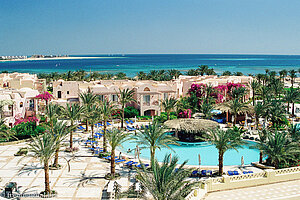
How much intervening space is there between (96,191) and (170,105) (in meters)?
22.8

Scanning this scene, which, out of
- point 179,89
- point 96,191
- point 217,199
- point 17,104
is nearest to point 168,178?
point 217,199

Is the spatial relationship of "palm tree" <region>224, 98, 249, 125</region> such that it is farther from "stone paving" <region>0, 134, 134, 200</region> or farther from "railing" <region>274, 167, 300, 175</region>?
"stone paving" <region>0, 134, 134, 200</region>

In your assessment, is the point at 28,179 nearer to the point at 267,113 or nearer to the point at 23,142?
the point at 23,142

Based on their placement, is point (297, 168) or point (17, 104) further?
point (17, 104)

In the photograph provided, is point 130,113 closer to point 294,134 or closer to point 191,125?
point 191,125

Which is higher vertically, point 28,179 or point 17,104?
point 17,104

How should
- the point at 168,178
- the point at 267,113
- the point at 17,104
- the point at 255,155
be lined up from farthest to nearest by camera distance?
1. the point at 17,104
2. the point at 267,113
3. the point at 255,155
4. the point at 168,178

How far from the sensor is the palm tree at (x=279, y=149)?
76.6ft

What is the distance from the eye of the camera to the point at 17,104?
4034 cm

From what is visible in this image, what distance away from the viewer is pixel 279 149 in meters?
23.3

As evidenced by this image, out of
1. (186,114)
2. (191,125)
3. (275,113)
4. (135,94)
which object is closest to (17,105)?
(135,94)

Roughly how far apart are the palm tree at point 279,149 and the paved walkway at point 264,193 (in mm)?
2504

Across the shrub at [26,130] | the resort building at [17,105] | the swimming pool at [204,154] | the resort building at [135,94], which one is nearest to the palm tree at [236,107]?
the swimming pool at [204,154]

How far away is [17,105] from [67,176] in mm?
21025
